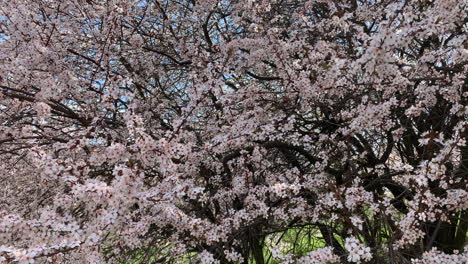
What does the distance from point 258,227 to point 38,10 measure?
4046 mm

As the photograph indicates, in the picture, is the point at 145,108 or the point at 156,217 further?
the point at 145,108

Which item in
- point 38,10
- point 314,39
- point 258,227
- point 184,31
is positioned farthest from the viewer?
point 184,31

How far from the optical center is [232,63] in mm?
5152

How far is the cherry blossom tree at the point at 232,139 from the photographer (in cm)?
293

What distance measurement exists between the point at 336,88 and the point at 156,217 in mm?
2449

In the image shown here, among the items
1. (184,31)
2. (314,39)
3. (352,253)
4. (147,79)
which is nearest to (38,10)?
(147,79)

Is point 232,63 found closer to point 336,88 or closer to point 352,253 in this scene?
point 336,88

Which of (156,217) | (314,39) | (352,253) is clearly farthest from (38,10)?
(352,253)

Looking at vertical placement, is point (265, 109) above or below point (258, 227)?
above

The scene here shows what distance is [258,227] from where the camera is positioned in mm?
4543

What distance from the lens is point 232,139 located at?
4113 mm

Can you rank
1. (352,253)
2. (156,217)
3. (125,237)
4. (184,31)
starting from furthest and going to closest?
(184,31), (156,217), (125,237), (352,253)

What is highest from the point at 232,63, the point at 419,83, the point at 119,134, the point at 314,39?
the point at 314,39

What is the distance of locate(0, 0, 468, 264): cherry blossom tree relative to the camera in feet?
9.61
